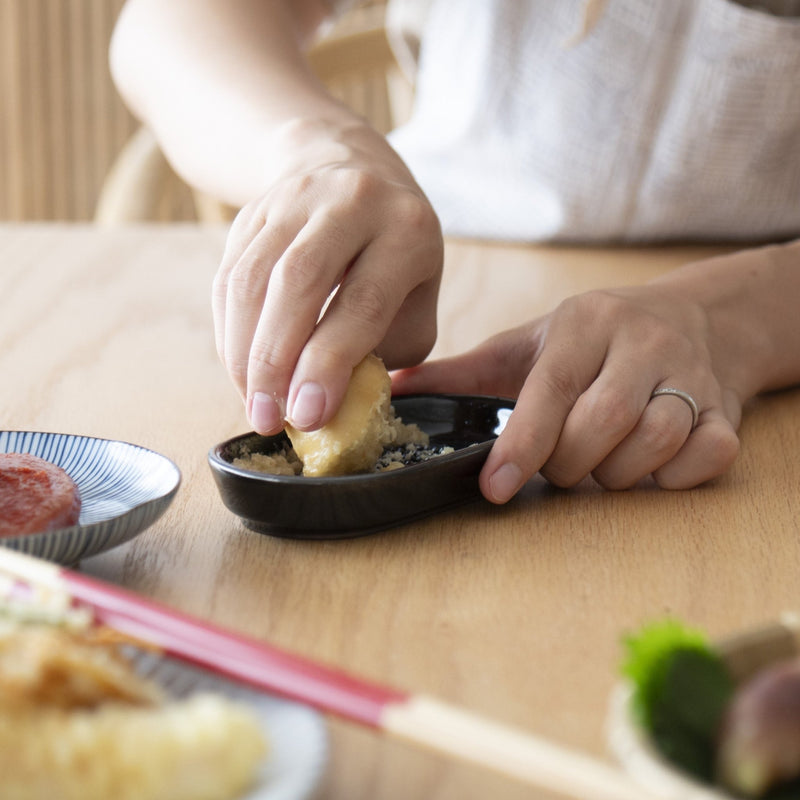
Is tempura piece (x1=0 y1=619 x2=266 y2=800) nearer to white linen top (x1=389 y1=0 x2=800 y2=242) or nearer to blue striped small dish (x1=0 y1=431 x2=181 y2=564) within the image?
blue striped small dish (x1=0 y1=431 x2=181 y2=564)

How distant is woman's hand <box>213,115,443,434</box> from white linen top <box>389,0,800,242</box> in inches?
26.3

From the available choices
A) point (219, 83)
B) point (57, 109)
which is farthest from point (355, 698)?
point (57, 109)

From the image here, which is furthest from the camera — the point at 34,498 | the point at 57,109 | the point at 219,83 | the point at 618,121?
the point at 57,109

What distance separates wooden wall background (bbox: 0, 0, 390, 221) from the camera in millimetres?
2926

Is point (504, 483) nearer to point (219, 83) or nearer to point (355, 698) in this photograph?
point (355, 698)

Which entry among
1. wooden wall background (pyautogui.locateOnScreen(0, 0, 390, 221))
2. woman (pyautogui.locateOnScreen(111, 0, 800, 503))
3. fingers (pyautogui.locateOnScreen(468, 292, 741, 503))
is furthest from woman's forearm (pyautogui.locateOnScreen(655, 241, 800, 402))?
wooden wall background (pyautogui.locateOnScreen(0, 0, 390, 221))

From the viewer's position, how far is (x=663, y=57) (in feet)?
4.39

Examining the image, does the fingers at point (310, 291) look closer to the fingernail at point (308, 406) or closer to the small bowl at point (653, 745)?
the fingernail at point (308, 406)

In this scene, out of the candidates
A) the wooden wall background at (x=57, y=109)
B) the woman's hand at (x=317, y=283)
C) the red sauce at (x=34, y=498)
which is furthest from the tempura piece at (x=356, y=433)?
the wooden wall background at (x=57, y=109)

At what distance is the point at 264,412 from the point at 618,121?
0.88 m

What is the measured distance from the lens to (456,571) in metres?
0.60

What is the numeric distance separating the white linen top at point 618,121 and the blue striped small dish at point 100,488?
89 centimetres

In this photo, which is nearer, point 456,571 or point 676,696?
point 676,696

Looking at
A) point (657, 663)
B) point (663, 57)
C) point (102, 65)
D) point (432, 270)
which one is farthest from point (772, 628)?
point (102, 65)
